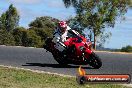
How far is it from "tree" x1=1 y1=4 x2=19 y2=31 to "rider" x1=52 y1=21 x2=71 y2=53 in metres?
57.1

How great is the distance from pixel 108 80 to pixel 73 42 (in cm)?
997

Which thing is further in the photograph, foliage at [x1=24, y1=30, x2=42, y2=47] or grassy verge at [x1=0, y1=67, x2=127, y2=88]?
foliage at [x1=24, y1=30, x2=42, y2=47]

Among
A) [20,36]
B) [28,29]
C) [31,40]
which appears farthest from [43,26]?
A: [20,36]

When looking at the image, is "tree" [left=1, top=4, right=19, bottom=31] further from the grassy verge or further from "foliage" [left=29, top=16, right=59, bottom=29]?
the grassy verge

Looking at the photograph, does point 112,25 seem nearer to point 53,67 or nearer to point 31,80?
point 53,67

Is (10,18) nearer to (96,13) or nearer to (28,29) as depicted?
(28,29)

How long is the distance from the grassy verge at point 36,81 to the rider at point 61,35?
372 centimetres

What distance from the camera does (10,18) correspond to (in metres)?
76.6

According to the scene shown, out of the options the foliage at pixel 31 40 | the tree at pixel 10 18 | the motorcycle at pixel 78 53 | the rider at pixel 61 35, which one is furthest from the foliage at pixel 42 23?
the rider at pixel 61 35

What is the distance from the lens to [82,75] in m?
7.88

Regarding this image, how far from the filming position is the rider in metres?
17.0

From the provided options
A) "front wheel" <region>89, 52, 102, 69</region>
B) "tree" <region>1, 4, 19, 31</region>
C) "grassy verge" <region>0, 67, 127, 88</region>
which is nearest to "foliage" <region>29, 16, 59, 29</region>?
"tree" <region>1, 4, 19, 31</region>

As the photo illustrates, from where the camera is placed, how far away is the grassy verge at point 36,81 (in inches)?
432

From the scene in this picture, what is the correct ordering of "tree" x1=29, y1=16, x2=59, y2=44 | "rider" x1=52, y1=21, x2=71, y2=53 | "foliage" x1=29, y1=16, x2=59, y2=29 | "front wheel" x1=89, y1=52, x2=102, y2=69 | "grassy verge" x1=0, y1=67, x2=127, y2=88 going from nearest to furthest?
"grassy verge" x1=0, y1=67, x2=127, y2=88, "front wheel" x1=89, y1=52, x2=102, y2=69, "rider" x1=52, y1=21, x2=71, y2=53, "tree" x1=29, y1=16, x2=59, y2=44, "foliage" x1=29, y1=16, x2=59, y2=29
